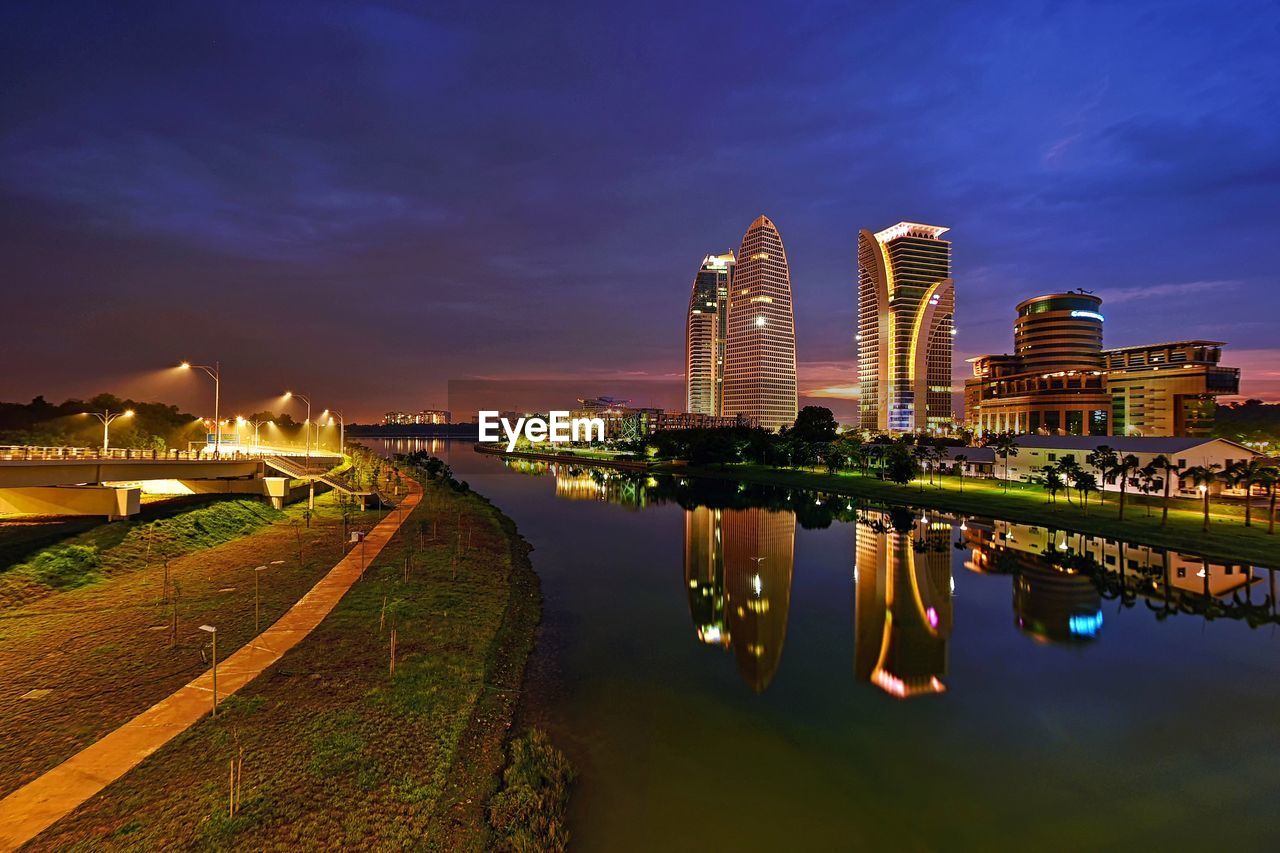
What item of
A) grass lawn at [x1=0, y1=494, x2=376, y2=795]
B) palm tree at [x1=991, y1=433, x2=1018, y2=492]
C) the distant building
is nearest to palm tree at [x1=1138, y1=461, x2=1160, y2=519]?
palm tree at [x1=991, y1=433, x2=1018, y2=492]

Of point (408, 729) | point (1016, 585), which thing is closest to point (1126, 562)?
point (1016, 585)

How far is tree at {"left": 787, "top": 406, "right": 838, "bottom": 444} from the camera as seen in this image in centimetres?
13738

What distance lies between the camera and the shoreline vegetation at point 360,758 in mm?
11445

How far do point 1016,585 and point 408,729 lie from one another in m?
37.8

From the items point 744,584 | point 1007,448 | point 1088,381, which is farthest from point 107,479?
point 1088,381

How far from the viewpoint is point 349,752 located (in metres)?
14.1

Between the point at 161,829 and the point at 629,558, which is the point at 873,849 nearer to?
the point at 161,829

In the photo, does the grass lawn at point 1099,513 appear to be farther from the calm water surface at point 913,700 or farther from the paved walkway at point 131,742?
the paved walkway at point 131,742

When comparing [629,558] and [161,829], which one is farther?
[629,558]

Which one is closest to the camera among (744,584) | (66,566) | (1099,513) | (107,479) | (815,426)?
(66,566)

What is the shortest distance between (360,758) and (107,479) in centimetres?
3854

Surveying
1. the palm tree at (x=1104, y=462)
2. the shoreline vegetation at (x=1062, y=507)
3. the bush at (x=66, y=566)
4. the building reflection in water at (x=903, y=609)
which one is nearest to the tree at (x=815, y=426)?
the shoreline vegetation at (x=1062, y=507)

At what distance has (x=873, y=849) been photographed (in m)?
13.5

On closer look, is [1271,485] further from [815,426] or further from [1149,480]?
[815,426]
